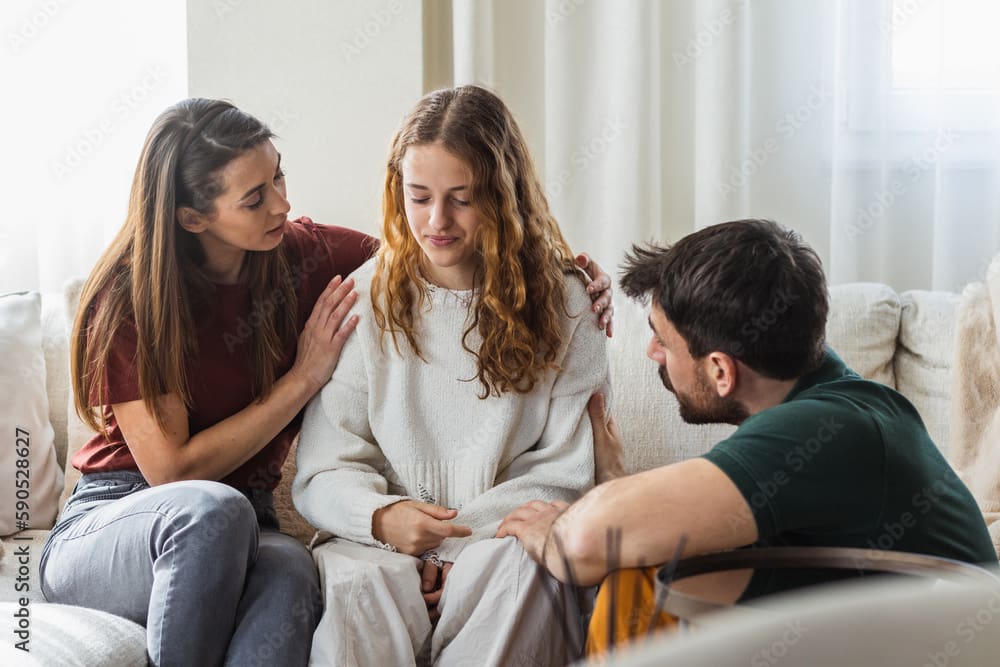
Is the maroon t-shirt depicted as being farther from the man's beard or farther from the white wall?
the man's beard

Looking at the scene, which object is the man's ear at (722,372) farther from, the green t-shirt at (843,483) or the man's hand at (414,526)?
the man's hand at (414,526)

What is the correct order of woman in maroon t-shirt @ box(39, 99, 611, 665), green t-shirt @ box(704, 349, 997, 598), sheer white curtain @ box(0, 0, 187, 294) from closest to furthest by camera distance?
green t-shirt @ box(704, 349, 997, 598)
woman in maroon t-shirt @ box(39, 99, 611, 665)
sheer white curtain @ box(0, 0, 187, 294)

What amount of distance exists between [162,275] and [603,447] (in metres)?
0.78

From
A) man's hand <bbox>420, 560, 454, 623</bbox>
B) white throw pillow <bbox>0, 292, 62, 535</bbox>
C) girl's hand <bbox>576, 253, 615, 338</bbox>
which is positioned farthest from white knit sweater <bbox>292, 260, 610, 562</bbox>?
white throw pillow <bbox>0, 292, 62, 535</bbox>

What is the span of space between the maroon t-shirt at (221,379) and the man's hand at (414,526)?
306 millimetres

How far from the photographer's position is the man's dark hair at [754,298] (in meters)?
1.40

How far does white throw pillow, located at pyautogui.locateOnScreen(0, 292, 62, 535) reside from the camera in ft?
6.82

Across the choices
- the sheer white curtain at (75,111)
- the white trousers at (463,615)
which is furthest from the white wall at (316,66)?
the white trousers at (463,615)

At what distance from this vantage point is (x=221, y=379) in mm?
1819

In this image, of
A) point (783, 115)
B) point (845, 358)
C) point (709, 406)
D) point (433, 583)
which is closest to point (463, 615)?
point (433, 583)

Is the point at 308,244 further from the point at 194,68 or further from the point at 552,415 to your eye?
the point at 194,68

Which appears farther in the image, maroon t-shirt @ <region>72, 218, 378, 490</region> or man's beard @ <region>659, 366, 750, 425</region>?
maroon t-shirt @ <region>72, 218, 378, 490</region>

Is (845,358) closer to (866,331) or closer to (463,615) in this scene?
(866,331)

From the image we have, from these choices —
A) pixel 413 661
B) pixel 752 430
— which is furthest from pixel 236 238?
pixel 752 430
